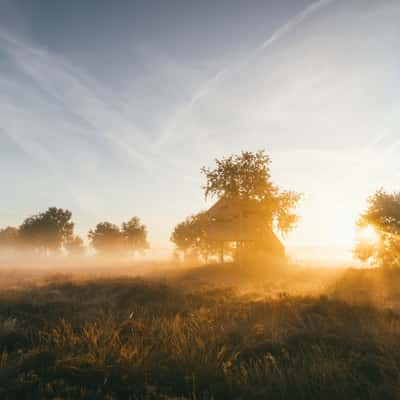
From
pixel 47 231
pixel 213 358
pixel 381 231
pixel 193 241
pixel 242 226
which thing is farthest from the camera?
pixel 47 231

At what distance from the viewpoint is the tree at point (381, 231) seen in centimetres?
2281

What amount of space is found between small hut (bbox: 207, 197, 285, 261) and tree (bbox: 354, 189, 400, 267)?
858cm

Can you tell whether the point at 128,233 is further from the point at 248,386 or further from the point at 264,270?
the point at 248,386

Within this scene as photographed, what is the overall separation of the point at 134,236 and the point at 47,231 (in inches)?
784

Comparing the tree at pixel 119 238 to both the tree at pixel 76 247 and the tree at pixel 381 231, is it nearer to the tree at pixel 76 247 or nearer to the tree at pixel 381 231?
the tree at pixel 76 247

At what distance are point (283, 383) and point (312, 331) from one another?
2.60 metres

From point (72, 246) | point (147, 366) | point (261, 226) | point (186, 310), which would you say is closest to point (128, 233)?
point (72, 246)

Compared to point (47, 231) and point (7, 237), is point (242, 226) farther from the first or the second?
point (7, 237)

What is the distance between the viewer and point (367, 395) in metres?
3.41

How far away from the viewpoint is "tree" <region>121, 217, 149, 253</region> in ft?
223

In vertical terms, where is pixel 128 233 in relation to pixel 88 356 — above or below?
above

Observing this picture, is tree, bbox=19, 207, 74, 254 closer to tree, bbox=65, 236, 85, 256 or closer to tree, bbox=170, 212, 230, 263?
tree, bbox=65, 236, 85, 256

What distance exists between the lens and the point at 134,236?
67812 mm

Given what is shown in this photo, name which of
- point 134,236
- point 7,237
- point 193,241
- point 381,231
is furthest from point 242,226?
point 7,237
